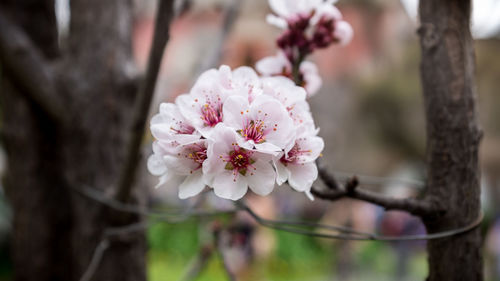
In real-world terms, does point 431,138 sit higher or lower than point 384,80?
higher

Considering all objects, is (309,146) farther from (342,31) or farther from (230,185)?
(342,31)

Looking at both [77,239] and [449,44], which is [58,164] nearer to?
[77,239]

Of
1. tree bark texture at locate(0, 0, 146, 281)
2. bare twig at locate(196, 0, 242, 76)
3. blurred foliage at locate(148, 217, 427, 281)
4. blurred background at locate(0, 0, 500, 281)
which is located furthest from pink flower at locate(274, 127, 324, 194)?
blurred foliage at locate(148, 217, 427, 281)

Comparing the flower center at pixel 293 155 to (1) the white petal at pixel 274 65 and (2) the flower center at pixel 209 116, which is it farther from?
(1) the white petal at pixel 274 65

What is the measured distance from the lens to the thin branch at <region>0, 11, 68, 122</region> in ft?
3.07

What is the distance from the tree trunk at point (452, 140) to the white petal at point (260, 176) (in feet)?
0.90

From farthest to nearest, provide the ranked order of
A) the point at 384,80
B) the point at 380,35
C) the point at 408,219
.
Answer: the point at 380,35 < the point at 384,80 < the point at 408,219

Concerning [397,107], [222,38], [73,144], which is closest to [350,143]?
[397,107]

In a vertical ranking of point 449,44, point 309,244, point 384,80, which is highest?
point 449,44

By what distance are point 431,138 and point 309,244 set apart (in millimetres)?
2889

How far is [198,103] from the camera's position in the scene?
Result: 43 cm

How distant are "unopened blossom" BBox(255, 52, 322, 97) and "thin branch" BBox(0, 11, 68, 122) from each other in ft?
1.89

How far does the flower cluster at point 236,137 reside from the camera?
41cm

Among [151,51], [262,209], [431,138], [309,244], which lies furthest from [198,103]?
[309,244]
